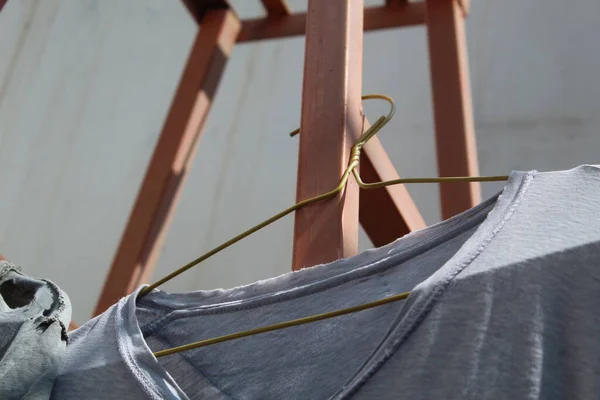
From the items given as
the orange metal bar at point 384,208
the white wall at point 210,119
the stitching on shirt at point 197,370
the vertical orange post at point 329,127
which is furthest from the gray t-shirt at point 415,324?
the white wall at point 210,119

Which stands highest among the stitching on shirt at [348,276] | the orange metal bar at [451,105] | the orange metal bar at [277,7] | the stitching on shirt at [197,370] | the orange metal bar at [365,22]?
the orange metal bar at [277,7]

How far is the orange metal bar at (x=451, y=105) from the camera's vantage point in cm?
117

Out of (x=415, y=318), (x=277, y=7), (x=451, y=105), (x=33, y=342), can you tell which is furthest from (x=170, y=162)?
(x=415, y=318)

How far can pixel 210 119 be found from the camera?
2629 millimetres

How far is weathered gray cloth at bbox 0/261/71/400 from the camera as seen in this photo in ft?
1.73

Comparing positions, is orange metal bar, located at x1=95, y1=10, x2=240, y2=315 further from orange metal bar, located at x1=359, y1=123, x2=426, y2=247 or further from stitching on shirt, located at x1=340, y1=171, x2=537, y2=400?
stitching on shirt, located at x1=340, y1=171, x2=537, y2=400

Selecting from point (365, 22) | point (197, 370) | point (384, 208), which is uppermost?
point (365, 22)

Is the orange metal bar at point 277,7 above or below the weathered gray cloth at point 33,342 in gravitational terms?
above

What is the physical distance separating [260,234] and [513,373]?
76.4 inches

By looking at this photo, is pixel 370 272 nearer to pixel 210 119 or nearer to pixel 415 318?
pixel 415 318

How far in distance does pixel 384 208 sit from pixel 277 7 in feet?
2.03

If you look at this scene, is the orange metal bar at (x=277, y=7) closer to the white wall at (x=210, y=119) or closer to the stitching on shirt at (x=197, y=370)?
the white wall at (x=210, y=119)

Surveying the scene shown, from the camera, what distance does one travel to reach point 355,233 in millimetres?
713

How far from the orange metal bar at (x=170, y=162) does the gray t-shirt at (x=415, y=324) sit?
69 centimetres
